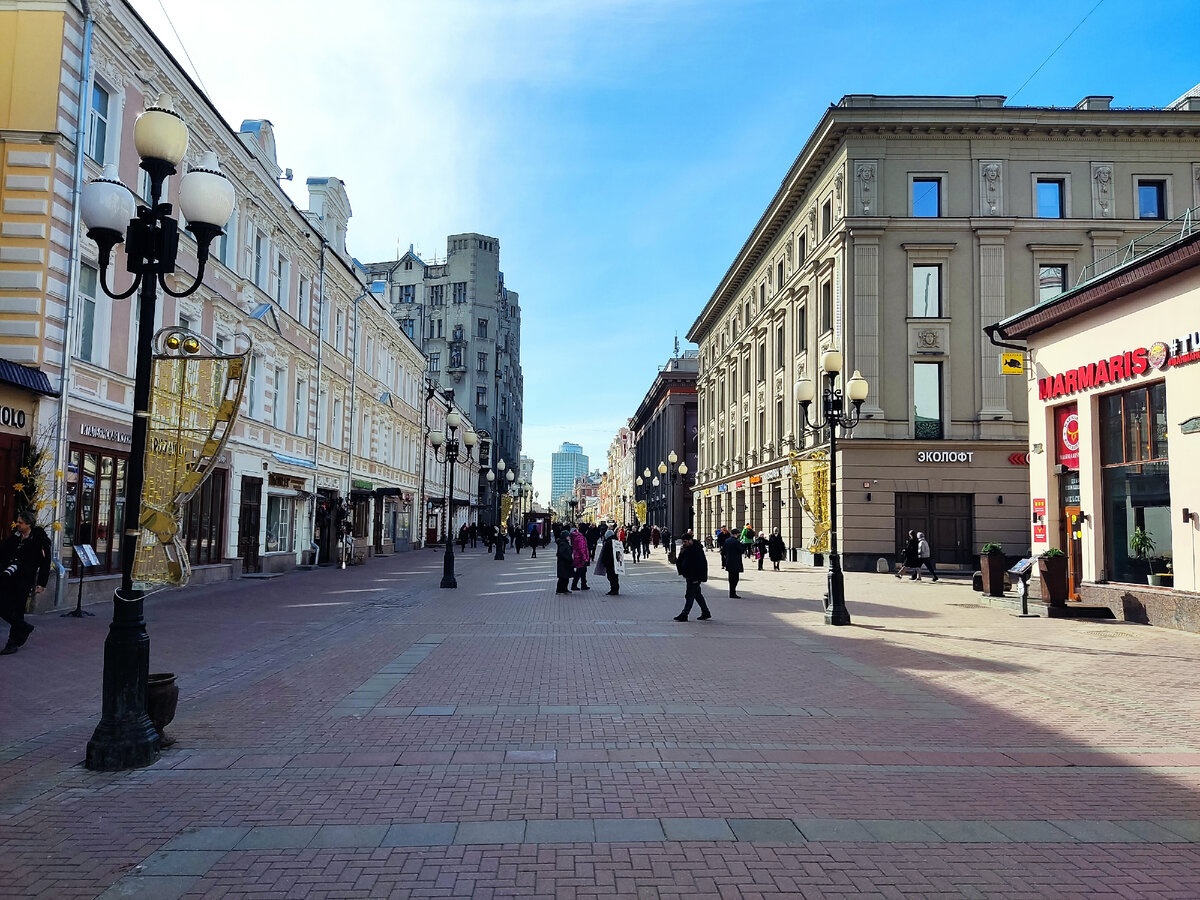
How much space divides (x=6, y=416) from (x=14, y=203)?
400 centimetres

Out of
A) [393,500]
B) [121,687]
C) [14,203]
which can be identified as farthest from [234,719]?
[393,500]

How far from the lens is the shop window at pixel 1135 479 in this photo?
47.1ft

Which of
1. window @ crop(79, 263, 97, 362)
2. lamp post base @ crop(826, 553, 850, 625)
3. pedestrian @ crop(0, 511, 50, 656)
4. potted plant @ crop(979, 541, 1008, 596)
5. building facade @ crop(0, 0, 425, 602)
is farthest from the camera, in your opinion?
potted plant @ crop(979, 541, 1008, 596)

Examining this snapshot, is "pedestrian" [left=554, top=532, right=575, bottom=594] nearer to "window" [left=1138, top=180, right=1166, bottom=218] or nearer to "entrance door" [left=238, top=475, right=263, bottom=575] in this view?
"entrance door" [left=238, top=475, right=263, bottom=575]

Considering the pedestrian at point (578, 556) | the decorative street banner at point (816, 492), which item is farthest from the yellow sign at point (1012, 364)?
the decorative street banner at point (816, 492)

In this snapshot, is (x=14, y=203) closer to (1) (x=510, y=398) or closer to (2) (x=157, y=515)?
(2) (x=157, y=515)

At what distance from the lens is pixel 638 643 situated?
1182cm

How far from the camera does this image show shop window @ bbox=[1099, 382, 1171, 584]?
1436 cm

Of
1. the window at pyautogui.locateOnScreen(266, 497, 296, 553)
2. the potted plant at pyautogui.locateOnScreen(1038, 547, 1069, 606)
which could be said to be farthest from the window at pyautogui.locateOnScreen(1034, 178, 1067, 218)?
the window at pyautogui.locateOnScreen(266, 497, 296, 553)

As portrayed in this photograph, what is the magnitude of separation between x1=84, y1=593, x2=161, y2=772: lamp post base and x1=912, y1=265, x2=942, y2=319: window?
29650 mm

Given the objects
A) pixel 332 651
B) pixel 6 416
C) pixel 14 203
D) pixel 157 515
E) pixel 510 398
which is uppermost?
pixel 510 398

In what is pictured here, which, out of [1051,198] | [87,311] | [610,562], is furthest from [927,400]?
[87,311]

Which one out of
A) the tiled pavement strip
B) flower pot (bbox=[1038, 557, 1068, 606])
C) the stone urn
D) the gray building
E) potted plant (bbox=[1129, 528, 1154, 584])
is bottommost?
the tiled pavement strip

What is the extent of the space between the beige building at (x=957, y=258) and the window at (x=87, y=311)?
2371 cm
